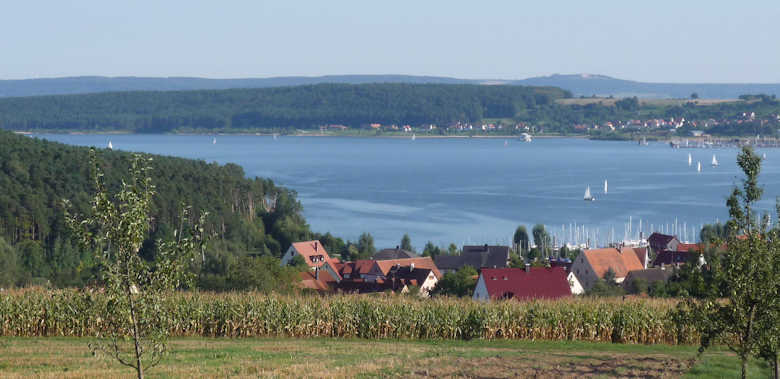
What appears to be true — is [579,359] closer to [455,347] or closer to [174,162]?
[455,347]

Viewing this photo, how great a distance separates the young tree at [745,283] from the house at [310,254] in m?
42.0

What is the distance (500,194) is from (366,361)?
97154 mm

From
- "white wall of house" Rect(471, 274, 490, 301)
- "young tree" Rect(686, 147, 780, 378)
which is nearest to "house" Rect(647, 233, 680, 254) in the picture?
"white wall of house" Rect(471, 274, 490, 301)

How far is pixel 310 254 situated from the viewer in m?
55.2

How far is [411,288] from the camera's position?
124ft

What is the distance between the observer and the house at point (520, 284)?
32844 millimetres

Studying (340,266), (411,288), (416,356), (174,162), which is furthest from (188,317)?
(174,162)

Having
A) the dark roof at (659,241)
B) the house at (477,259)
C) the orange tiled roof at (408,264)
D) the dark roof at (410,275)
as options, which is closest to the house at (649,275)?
the house at (477,259)

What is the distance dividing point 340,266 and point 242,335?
3304 centimetres

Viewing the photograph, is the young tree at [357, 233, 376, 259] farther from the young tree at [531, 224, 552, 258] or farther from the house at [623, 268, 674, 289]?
the house at [623, 268, 674, 289]

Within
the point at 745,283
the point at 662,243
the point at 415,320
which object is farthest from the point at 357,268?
the point at 745,283

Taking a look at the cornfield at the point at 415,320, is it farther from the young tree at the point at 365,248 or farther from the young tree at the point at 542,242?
the young tree at the point at 542,242

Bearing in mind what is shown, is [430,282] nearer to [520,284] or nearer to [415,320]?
[520,284]

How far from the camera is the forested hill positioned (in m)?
52.9
